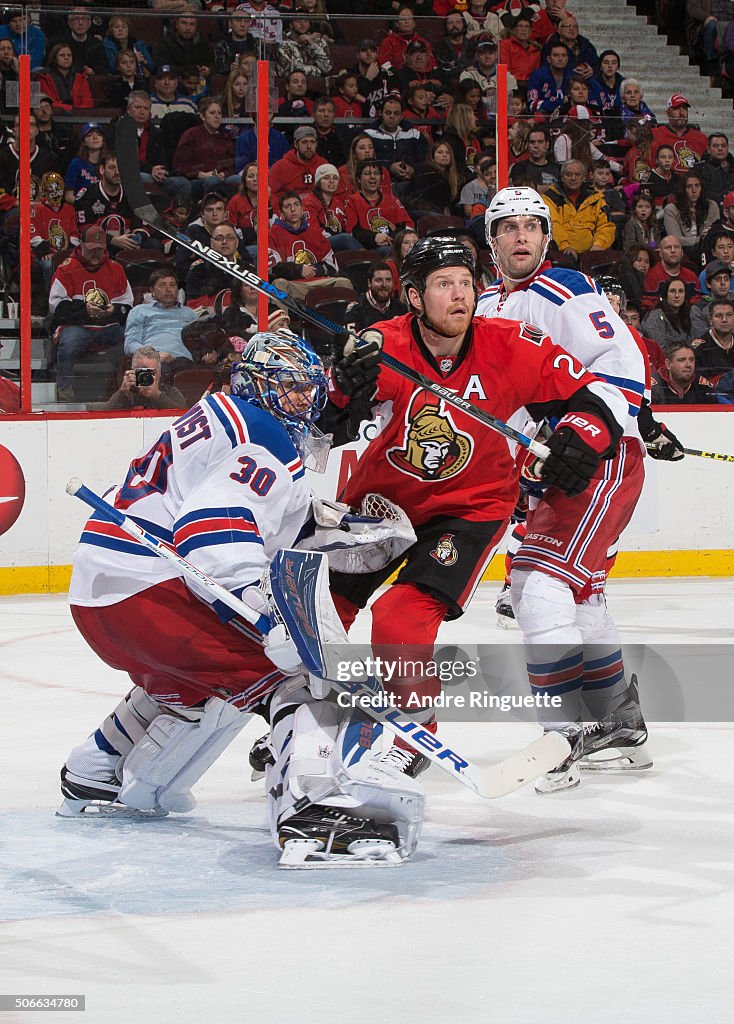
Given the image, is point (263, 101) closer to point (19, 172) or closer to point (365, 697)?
point (19, 172)

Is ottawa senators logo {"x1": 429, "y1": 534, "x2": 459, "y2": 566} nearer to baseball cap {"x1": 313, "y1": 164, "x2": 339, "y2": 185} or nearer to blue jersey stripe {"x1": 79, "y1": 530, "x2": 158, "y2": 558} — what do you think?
blue jersey stripe {"x1": 79, "y1": 530, "x2": 158, "y2": 558}

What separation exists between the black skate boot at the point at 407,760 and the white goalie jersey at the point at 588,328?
2.77ft

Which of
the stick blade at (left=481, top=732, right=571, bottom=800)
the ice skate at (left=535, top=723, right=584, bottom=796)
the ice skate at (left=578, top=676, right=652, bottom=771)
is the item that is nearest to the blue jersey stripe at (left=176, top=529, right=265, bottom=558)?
the stick blade at (left=481, top=732, right=571, bottom=800)

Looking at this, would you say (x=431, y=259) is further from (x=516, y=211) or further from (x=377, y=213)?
(x=377, y=213)

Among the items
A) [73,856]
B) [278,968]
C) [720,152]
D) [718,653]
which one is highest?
[720,152]

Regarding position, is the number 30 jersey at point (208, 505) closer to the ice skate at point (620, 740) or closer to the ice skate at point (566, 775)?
the ice skate at point (566, 775)

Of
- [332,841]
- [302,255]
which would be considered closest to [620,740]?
[332,841]

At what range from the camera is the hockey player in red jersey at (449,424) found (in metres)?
3.19

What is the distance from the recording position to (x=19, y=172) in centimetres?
612

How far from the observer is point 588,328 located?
3.53 meters

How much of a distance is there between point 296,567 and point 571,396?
949 millimetres

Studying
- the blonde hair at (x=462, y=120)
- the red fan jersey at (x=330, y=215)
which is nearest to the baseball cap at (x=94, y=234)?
the red fan jersey at (x=330, y=215)

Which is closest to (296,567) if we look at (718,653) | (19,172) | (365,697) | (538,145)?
(365,697)

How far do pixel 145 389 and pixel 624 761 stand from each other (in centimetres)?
328
